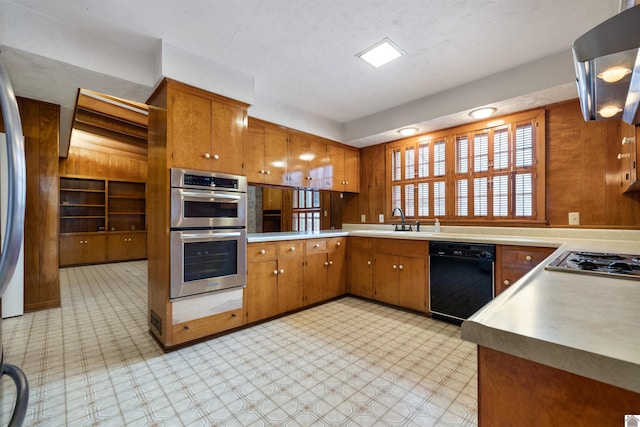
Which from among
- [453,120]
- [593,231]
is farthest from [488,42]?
[593,231]

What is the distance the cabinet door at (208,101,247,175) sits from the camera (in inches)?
108

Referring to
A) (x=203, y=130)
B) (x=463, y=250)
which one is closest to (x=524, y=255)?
(x=463, y=250)

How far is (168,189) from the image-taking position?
2.46 meters

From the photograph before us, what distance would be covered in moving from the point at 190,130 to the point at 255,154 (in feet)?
2.86

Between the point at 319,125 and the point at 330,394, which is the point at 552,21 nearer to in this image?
the point at 319,125

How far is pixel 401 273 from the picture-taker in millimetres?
3416

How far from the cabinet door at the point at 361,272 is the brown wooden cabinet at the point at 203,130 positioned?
6.41ft

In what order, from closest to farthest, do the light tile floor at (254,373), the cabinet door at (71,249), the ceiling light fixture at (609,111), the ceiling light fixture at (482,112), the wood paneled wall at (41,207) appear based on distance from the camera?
the ceiling light fixture at (609,111)
the light tile floor at (254,373)
the ceiling light fixture at (482,112)
the wood paneled wall at (41,207)
the cabinet door at (71,249)

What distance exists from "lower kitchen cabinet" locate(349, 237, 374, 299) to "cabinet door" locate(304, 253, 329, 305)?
0.45m

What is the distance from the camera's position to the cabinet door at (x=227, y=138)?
9.00 feet

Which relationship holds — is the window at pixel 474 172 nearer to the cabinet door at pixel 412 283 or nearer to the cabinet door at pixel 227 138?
the cabinet door at pixel 412 283

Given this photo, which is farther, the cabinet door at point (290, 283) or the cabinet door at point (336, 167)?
the cabinet door at point (336, 167)

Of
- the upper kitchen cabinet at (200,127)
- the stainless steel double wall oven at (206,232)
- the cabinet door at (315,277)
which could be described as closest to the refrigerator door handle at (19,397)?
the stainless steel double wall oven at (206,232)

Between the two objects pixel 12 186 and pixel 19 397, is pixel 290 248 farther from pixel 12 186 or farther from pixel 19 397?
pixel 12 186
